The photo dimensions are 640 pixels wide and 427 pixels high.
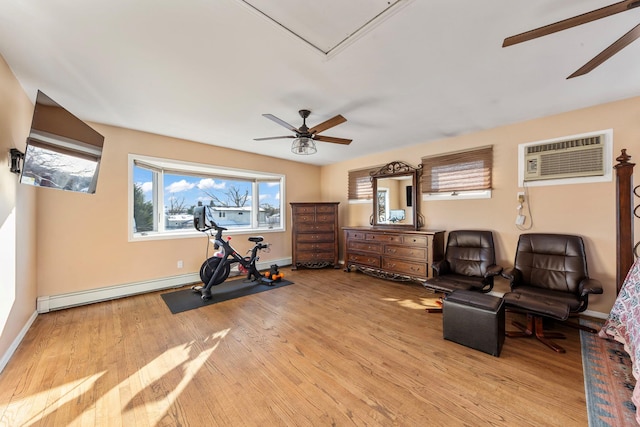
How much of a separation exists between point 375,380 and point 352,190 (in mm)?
3956

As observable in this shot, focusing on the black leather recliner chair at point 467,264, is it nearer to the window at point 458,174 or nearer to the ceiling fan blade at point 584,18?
the window at point 458,174

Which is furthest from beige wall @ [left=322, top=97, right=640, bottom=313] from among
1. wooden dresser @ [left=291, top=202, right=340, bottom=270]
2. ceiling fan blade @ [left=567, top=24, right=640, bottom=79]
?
ceiling fan blade @ [left=567, top=24, right=640, bottom=79]

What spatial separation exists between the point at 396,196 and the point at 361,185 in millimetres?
879

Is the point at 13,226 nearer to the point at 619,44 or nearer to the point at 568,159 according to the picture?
the point at 619,44

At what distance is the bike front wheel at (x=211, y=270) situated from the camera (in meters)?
3.55

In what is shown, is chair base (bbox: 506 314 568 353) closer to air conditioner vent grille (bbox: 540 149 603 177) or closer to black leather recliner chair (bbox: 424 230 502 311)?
black leather recliner chair (bbox: 424 230 502 311)

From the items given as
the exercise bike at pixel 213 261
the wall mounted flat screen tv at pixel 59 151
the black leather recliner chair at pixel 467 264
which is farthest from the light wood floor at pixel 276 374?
the wall mounted flat screen tv at pixel 59 151

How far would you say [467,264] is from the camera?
10.8ft

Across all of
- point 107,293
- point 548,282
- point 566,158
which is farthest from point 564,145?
point 107,293

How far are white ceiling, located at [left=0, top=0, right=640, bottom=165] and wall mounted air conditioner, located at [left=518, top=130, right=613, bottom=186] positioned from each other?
216mm

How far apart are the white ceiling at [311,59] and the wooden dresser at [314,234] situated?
7.15 feet

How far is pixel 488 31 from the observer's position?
1601mm

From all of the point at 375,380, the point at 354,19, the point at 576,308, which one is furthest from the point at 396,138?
the point at 375,380

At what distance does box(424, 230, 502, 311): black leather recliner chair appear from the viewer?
112 inches
